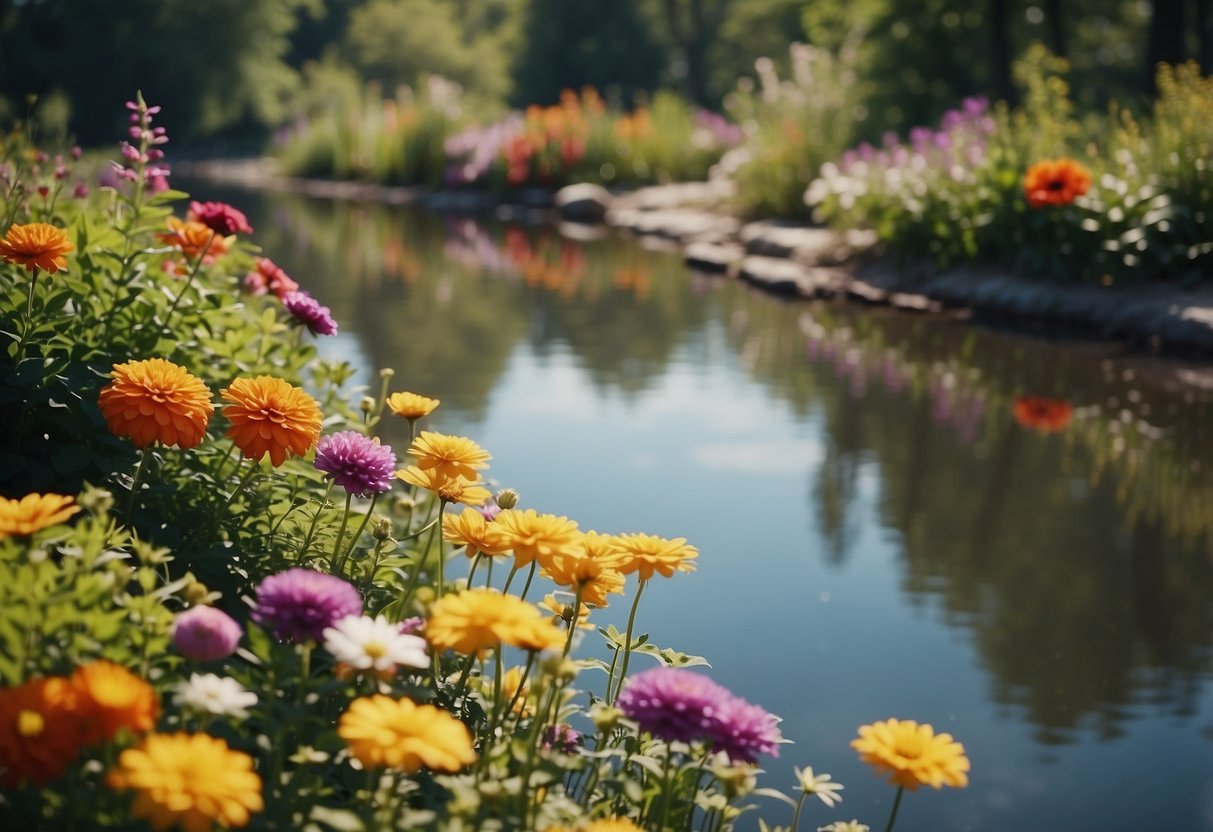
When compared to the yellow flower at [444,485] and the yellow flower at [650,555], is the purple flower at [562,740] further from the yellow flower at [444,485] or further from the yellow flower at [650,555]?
the yellow flower at [444,485]

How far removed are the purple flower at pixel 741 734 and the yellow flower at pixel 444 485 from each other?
0.68m

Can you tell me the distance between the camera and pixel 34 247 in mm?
2369

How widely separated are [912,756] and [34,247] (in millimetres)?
1707

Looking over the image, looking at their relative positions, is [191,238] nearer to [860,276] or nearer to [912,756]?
[912,756]

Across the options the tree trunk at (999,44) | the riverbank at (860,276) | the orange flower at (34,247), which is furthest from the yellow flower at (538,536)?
the tree trunk at (999,44)

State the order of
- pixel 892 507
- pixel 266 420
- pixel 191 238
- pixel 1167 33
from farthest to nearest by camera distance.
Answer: pixel 1167 33 < pixel 892 507 < pixel 191 238 < pixel 266 420

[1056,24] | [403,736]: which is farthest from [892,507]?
[1056,24]

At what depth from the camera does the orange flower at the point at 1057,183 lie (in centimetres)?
884

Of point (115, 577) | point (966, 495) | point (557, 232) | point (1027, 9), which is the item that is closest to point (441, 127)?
point (557, 232)

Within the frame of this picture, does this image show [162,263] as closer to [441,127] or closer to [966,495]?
[966,495]

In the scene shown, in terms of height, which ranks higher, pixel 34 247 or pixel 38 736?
pixel 34 247

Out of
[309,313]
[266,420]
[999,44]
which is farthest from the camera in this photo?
[999,44]

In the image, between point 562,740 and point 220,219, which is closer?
point 562,740

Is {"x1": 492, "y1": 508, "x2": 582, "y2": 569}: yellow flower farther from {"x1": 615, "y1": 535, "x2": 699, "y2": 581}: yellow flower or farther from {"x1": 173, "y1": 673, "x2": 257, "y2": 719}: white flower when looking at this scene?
{"x1": 173, "y1": 673, "x2": 257, "y2": 719}: white flower
